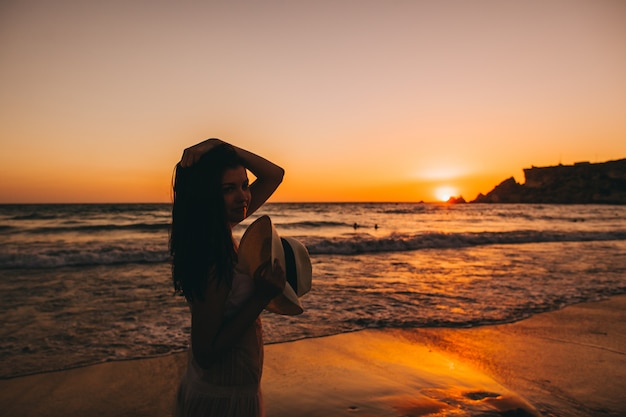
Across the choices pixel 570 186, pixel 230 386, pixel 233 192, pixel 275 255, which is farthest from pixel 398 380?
pixel 570 186

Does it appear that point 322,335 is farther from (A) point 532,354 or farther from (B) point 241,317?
(B) point 241,317

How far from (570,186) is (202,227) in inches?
5590

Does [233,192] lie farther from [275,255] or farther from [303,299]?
[303,299]

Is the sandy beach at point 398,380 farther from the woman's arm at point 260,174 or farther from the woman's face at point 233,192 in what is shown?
the woman's face at point 233,192

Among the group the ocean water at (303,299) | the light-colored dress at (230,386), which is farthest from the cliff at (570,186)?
the light-colored dress at (230,386)

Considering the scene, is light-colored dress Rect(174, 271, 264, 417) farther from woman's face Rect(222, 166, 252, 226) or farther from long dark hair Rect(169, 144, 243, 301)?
woman's face Rect(222, 166, 252, 226)

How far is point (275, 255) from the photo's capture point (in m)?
1.73

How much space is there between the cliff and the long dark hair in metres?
127

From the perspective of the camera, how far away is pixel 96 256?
16.2 metres

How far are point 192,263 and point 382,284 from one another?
9433mm

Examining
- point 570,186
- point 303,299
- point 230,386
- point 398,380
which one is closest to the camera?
point 230,386

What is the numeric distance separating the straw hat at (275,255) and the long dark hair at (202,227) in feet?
0.22

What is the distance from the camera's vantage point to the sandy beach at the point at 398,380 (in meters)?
3.88

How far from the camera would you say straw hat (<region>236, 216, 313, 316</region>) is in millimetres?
1771
